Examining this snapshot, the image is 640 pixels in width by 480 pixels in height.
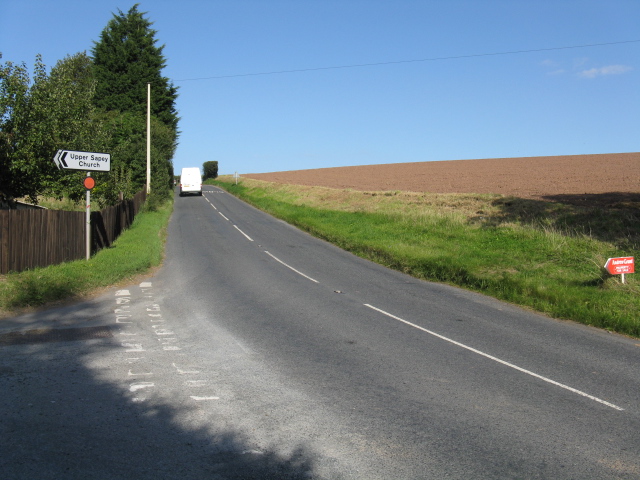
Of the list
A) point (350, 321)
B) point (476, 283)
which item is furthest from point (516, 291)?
point (350, 321)

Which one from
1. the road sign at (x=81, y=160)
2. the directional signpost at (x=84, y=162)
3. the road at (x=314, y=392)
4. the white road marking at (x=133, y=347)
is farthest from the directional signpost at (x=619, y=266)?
the road sign at (x=81, y=160)

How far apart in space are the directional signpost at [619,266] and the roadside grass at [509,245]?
1.14 feet

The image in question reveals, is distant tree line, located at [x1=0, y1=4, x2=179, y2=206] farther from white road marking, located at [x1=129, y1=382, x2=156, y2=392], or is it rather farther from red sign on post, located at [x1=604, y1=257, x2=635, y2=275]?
red sign on post, located at [x1=604, y1=257, x2=635, y2=275]

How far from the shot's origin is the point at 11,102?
17562 millimetres

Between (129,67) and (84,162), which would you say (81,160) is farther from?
(129,67)

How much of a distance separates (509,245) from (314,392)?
14208 millimetres

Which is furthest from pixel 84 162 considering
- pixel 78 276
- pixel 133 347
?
pixel 133 347

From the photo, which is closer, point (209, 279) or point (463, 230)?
point (209, 279)

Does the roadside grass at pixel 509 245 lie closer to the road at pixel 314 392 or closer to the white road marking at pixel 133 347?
the road at pixel 314 392

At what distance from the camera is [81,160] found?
14.5 m

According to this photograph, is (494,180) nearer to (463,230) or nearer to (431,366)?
(463,230)

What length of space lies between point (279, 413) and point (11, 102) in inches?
639

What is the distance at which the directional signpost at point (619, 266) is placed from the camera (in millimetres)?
12219

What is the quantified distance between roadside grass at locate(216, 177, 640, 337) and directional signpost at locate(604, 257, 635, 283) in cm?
35
